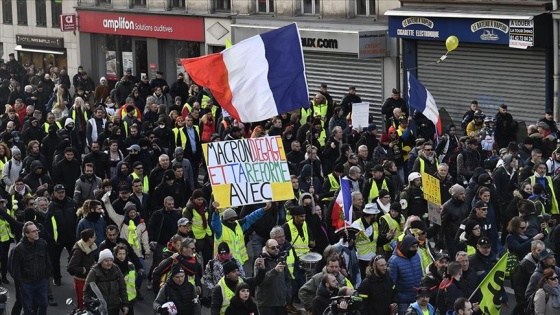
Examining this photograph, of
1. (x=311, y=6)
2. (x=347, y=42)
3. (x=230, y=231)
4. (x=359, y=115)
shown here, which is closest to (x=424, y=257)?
(x=230, y=231)

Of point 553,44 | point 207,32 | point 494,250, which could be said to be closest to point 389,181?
point 494,250

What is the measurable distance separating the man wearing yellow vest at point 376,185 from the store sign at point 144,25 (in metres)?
18.9

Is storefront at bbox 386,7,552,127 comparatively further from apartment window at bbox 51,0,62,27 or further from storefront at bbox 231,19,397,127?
apartment window at bbox 51,0,62,27

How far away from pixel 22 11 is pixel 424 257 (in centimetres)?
3152

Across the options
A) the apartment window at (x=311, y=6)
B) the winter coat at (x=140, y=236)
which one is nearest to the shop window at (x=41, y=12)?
the apartment window at (x=311, y=6)

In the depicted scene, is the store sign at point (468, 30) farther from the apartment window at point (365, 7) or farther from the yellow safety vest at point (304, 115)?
the yellow safety vest at point (304, 115)

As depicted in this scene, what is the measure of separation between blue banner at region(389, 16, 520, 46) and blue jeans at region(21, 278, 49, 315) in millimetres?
13989

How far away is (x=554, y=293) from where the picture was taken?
15992 mm

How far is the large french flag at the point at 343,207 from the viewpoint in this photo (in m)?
19.3

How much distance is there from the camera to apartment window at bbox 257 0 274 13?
124 ft

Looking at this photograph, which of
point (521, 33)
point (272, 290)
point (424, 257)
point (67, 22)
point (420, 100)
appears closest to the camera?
point (272, 290)

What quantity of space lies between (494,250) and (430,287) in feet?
12.1

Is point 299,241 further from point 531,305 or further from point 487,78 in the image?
point 487,78

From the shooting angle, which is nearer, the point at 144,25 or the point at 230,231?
the point at 230,231
